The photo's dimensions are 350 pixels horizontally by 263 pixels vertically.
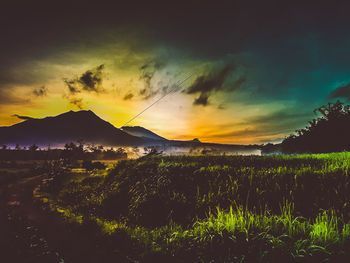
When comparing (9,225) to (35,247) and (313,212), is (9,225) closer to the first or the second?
(35,247)

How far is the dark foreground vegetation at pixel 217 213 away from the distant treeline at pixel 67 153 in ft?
24.3

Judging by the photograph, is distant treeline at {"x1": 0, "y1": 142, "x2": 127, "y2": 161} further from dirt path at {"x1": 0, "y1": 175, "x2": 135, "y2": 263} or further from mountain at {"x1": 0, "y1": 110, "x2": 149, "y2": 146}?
mountain at {"x1": 0, "y1": 110, "x2": 149, "y2": 146}

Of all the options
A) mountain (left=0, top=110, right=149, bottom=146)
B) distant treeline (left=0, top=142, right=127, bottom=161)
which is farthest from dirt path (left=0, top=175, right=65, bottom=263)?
mountain (left=0, top=110, right=149, bottom=146)

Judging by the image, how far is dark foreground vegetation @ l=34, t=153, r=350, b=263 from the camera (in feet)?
13.1

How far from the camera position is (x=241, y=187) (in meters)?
7.19

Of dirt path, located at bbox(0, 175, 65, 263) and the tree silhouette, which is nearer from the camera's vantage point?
dirt path, located at bbox(0, 175, 65, 263)

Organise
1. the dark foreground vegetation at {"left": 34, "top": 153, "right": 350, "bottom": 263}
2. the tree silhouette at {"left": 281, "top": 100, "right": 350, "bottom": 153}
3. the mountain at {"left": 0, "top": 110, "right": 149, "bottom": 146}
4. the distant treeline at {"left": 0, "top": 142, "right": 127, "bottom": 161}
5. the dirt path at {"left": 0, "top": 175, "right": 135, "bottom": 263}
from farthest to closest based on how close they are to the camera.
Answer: the mountain at {"left": 0, "top": 110, "right": 149, "bottom": 146}
the distant treeline at {"left": 0, "top": 142, "right": 127, "bottom": 161}
the tree silhouette at {"left": 281, "top": 100, "right": 350, "bottom": 153}
the dirt path at {"left": 0, "top": 175, "right": 135, "bottom": 263}
the dark foreground vegetation at {"left": 34, "top": 153, "right": 350, "bottom": 263}

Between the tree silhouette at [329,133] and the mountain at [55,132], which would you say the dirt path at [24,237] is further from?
the mountain at [55,132]

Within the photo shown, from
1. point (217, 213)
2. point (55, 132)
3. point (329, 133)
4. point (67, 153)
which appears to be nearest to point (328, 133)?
point (329, 133)

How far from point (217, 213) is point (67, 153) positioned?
19215 millimetres

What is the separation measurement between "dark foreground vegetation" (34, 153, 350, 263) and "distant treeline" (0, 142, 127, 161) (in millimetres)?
7392

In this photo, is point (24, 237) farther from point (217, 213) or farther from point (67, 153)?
point (67, 153)

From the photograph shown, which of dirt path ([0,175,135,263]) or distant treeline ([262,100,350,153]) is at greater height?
distant treeline ([262,100,350,153])

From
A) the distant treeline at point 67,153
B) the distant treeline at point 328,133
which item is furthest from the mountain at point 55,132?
the distant treeline at point 328,133
